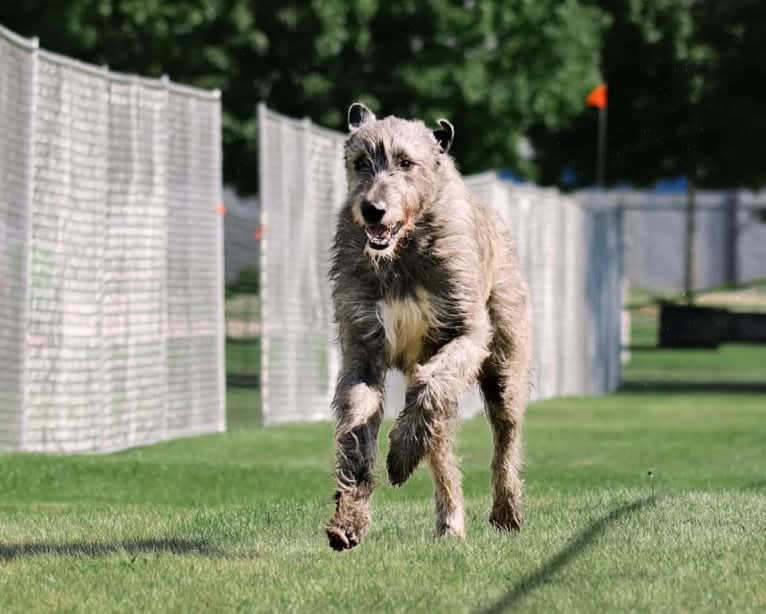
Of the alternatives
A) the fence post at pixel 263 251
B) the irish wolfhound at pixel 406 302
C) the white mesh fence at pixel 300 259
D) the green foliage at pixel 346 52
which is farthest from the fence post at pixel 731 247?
the irish wolfhound at pixel 406 302

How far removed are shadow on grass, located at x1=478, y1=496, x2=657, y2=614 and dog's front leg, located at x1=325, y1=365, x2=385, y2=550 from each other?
0.71 m

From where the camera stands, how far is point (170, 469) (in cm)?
1202

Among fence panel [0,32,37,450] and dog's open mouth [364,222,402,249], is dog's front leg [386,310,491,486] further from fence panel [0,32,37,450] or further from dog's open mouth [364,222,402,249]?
fence panel [0,32,37,450]

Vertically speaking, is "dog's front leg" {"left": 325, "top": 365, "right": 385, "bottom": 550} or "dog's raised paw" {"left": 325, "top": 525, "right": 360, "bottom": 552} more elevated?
"dog's front leg" {"left": 325, "top": 365, "right": 385, "bottom": 550}

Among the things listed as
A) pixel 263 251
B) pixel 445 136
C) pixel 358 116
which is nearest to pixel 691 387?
pixel 263 251

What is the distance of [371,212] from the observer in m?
7.48

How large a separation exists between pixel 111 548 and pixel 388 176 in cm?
179

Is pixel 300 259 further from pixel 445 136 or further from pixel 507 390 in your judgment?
pixel 445 136

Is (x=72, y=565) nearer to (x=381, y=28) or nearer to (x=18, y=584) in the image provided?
(x=18, y=584)

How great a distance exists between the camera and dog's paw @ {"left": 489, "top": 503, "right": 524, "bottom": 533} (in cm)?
840

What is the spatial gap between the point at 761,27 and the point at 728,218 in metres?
21.7

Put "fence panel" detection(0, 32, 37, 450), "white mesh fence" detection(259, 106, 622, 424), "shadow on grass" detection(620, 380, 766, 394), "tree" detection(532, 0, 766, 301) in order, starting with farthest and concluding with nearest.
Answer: "tree" detection(532, 0, 766, 301) → "shadow on grass" detection(620, 380, 766, 394) → "white mesh fence" detection(259, 106, 622, 424) → "fence panel" detection(0, 32, 37, 450)

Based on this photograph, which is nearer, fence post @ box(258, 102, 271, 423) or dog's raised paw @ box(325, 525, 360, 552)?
dog's raised paw @ box(325, 525, 360, 552)

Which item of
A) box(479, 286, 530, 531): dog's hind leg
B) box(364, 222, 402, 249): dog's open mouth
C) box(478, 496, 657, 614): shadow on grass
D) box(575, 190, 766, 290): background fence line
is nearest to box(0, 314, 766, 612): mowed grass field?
box(478, 496, 657, 614): shadow on grass
